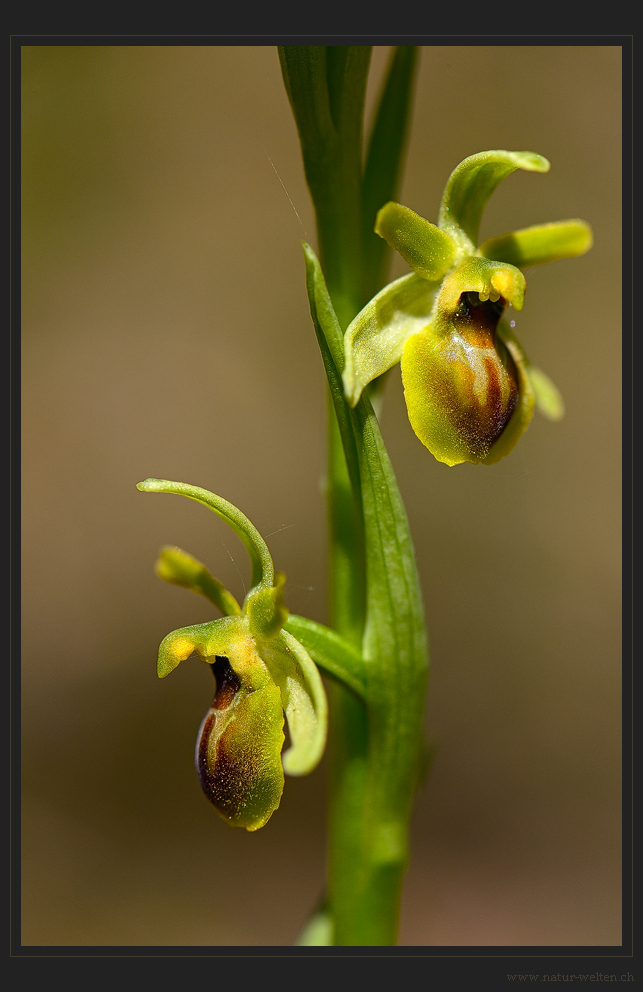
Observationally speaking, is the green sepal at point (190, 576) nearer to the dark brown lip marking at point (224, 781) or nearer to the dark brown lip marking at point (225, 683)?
the dark brown lip marking at point (225, 683)

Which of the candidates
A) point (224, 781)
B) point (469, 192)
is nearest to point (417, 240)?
point (469, 192)

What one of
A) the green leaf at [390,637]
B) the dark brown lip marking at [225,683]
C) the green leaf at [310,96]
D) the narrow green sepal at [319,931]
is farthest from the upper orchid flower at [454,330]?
the narrow green sepal at [319,931]

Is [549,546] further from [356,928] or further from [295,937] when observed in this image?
[356,928]

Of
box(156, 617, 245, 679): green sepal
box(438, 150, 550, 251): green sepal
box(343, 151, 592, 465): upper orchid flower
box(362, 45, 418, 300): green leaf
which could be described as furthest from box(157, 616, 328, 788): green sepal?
box(438, 150, 550, 251): green sepal

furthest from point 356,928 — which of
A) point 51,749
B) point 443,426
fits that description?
point 51,749

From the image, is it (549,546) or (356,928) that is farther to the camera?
(549,546)

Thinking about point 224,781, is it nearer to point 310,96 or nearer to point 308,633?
point 308,633

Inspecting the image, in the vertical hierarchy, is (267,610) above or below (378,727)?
above
